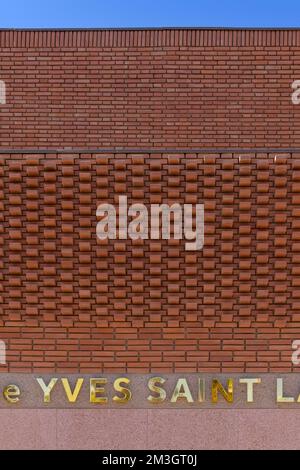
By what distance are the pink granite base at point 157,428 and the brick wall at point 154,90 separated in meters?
3.51

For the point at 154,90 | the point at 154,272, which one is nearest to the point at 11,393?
the point at 154,272

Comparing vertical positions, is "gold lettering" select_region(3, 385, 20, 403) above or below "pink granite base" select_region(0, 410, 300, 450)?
above

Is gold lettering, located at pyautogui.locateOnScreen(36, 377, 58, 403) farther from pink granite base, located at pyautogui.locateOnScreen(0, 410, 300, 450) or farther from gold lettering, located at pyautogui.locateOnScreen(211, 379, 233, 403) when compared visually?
gold lettering, located at pyautogui.locateOnScreen(211, 379, 233, 403)

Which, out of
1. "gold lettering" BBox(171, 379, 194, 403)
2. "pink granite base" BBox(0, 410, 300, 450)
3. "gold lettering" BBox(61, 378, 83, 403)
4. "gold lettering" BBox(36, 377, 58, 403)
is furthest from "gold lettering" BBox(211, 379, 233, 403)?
"gold lettering" BBox(36, 377, 58, 403)

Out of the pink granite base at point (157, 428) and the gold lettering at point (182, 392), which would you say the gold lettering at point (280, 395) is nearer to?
the pink granite base at point (157, 428)

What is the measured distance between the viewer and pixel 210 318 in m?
5.02

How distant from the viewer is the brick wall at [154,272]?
5004 mm

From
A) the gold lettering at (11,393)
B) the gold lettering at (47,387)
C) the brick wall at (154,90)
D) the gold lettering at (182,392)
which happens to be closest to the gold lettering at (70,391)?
the gold lettering at (47,387)

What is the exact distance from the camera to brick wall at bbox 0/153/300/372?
5004mm

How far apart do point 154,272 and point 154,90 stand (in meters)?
2.46

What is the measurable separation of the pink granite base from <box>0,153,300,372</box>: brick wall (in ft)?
1.94

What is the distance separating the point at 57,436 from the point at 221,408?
2171mm
